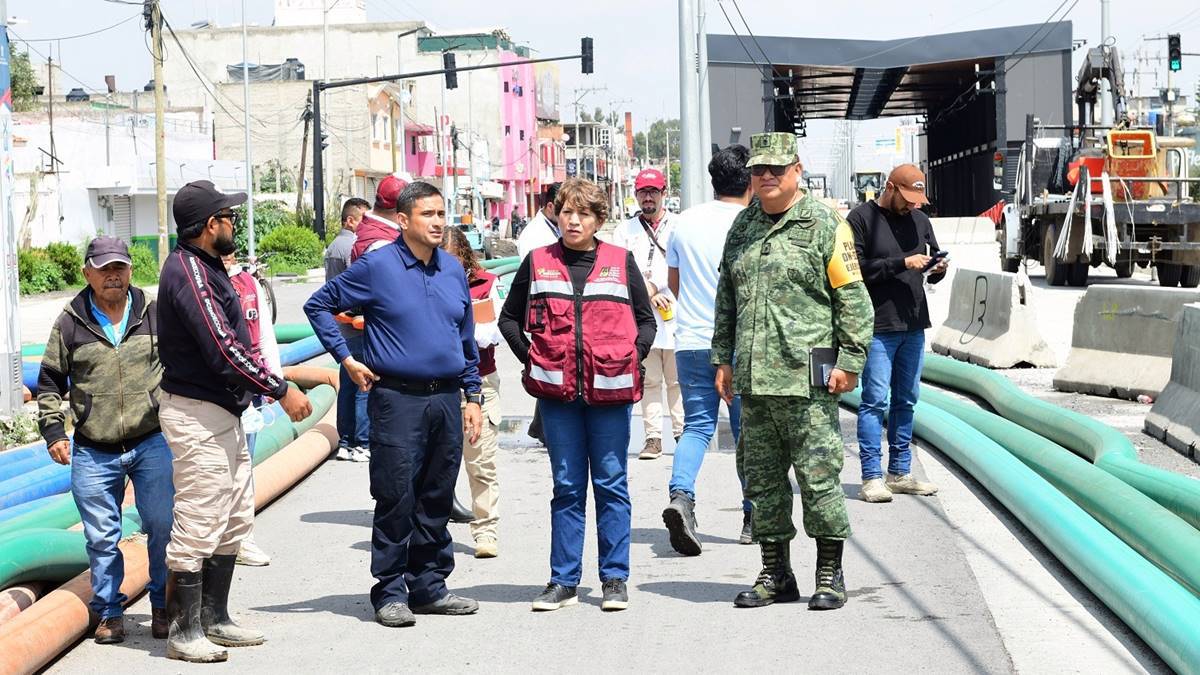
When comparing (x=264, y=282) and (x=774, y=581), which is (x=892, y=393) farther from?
(x=264, y=282)

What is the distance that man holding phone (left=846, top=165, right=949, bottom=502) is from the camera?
28.0 ft

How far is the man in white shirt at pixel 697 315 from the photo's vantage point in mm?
7543

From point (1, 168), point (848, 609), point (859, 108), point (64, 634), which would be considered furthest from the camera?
point (859, 108)

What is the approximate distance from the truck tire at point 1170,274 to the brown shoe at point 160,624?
2463cm

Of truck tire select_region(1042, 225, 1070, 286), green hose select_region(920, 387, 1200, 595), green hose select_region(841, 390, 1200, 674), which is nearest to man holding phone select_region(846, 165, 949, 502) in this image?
green hose select_region(841, 390, 1200, 674)

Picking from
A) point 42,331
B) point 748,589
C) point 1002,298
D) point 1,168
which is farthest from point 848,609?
point 42,331

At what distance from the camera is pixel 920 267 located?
8.45m

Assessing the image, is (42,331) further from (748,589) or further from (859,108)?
(859,108)

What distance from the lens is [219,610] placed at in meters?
6.02

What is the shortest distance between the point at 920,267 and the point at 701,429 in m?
1.67

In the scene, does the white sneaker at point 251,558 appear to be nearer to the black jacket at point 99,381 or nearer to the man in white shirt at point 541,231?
the black jacket at point 99,381

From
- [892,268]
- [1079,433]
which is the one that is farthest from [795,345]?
[1079,433]

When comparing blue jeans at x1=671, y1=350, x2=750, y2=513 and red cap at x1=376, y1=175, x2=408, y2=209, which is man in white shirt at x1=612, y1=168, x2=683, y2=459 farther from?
blue jeans at x1=671, y1=350, x2=750, y2=513

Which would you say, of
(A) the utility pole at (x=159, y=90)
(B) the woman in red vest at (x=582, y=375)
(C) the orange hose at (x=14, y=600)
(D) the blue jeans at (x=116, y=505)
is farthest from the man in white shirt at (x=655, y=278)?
(A) the utility pole at (x=159, y=90)
